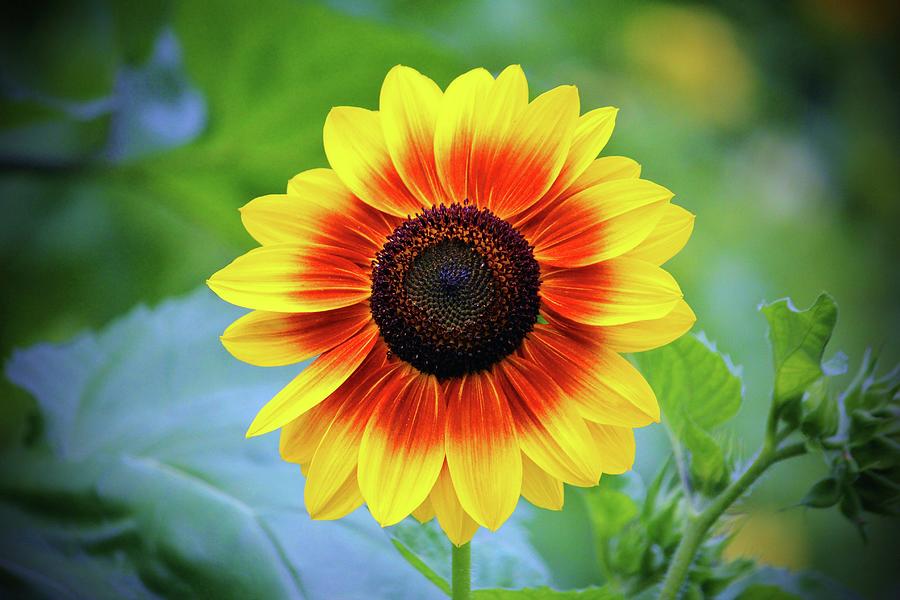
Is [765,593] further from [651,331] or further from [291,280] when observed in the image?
[291,280]

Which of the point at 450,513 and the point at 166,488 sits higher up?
the point at 166,488

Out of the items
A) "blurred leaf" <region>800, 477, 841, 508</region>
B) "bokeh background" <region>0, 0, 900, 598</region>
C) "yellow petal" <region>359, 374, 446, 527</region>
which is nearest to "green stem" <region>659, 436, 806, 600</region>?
"blurred leaf" <region>800, 477, 841, 508</region>

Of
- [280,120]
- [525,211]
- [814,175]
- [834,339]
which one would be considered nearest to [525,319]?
[525,211]

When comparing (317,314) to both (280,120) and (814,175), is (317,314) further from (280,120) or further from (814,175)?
(814,175)

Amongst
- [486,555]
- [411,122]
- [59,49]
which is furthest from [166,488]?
[59,49]

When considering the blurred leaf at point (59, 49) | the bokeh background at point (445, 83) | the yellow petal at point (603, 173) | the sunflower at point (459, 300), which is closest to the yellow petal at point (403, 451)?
the sunflower at point (459, 300)

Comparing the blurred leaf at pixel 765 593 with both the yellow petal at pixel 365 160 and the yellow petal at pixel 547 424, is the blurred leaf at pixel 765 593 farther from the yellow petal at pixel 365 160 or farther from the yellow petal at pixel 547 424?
the yellow petal at pixel 365 160

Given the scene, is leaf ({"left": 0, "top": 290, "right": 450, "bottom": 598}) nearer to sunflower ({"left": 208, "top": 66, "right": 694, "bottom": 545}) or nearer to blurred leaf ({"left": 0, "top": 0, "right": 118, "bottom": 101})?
sunflower ({"left": 208, "top": 66, "right": 694, "bottom": 545})
